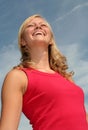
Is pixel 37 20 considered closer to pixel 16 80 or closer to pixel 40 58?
pixel 40 58

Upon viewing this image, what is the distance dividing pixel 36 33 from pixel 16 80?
4.20 ft

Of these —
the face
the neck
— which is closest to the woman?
the neck

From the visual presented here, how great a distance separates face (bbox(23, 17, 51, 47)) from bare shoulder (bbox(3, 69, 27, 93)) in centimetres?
97

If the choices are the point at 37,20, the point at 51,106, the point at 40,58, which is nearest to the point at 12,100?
the point at 51,106

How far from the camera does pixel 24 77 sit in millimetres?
5324

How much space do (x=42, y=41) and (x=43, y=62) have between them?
14.6 inches

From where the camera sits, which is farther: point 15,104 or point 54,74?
point 54,74

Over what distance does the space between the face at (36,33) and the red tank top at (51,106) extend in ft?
2.93

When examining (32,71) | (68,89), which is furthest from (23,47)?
(68,89)

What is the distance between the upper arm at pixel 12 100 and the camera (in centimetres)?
498

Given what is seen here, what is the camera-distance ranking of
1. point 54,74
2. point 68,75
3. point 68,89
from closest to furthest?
1. point 68,89
2. point 54,74
3. point 68,75

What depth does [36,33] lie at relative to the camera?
20.2 feet

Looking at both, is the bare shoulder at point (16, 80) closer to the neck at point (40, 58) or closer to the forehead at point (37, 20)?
the neck at point (40, 58)

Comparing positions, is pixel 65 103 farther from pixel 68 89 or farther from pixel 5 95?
pixel 5 95
